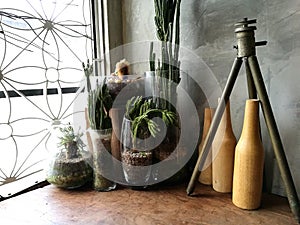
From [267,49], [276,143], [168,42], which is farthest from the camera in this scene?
[168,42]

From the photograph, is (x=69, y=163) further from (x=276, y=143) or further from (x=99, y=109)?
(x=276, y=143)

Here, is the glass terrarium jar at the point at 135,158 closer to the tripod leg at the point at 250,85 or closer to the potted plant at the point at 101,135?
the potted plant at the point at 101,135

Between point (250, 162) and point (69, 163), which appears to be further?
point (69, 163)

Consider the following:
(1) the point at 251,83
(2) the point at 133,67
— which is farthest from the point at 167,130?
(2) the point at 133,67

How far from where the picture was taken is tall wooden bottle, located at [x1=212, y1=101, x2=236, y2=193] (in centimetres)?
69

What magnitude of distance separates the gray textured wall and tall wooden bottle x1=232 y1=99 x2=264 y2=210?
11 centimetres

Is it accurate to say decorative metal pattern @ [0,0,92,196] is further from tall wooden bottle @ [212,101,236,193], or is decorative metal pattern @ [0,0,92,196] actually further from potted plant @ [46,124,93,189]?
tall wooden bottle @ [212,101,236,193]

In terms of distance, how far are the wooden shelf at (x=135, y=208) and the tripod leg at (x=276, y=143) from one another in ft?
0.14

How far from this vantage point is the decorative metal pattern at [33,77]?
790 mm

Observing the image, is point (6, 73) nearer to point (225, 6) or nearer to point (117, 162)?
point (117, 162)

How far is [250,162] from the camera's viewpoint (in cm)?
60

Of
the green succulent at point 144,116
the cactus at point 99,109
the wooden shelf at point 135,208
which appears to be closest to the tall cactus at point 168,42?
the green succulent at point 144,116

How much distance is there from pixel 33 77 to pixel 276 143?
27.8 inches

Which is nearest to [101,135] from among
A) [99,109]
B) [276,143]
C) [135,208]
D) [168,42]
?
[99,109]
